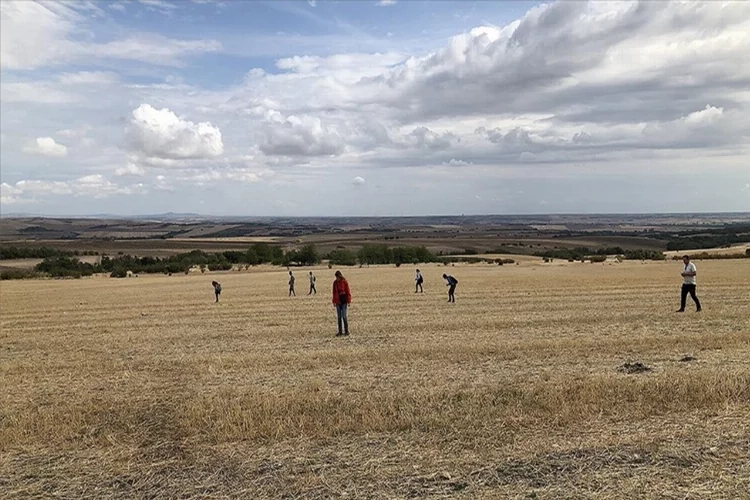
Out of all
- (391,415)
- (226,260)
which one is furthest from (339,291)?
(226,260)

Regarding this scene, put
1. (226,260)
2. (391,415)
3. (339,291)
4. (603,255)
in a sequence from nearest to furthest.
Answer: (391,415) → (339,291) → (603,255) → (226,260)

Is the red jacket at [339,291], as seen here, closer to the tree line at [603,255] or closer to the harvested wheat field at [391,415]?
the harvested wheat field at [391,415]

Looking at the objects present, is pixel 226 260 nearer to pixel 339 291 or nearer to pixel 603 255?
pixel 603 255

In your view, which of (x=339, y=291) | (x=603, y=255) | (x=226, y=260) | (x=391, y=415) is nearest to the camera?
(x=391, y=415)

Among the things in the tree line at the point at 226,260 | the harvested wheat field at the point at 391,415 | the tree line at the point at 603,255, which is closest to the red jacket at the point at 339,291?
the harvested wheat field at the point at 391,415

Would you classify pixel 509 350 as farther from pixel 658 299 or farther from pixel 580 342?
pixel 658 299

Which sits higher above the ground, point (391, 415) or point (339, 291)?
point (339, 291)

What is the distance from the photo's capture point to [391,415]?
29.4 feet

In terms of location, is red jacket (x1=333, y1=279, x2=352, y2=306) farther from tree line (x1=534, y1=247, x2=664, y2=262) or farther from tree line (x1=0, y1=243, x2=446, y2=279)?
tree line (x1=534, y1=247, x2=664, y2=262)

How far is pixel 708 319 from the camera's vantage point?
19.2 meters

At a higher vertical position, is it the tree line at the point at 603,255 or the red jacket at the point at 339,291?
the red jacket at the point at 339,291

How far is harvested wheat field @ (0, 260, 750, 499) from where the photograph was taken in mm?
6711

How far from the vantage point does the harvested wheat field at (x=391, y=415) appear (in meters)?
6.71

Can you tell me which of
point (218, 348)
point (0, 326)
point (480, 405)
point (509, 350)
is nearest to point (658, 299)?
point (509, 350)
